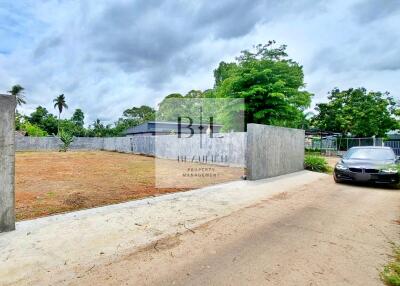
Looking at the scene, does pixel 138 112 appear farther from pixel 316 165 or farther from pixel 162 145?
pixel 316 165

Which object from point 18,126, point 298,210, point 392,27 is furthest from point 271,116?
point 18,126

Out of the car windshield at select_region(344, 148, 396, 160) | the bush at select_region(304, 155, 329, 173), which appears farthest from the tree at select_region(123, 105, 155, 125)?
the car windshield at select_region(344, 148, 396, 160)

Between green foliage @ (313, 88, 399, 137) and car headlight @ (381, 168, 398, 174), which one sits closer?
car headlight @ (381, 168, 398, 174)

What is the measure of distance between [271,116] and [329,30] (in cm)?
515

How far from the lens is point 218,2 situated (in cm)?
921

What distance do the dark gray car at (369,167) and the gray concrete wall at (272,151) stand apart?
7.87 ft

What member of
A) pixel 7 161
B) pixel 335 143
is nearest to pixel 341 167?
pixel 7 161

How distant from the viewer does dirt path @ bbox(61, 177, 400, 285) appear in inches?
A: 119

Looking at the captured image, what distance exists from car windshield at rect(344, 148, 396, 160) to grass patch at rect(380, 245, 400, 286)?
22.9 feet

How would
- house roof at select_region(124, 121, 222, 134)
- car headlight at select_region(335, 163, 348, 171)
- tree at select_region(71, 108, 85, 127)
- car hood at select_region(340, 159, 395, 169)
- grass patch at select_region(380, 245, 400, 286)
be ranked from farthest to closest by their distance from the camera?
tree at select_region(71, 108, 85, 127)
house roof at select_region(124, 121, 222, 134)
car headlight at select_region(335, 163, 348, 171)
car hood at select_region(340, 159, 395, 169)
grass patch at select_region(380, 245, 400, 286)

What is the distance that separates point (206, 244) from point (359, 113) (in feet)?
93.7

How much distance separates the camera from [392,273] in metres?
3.12

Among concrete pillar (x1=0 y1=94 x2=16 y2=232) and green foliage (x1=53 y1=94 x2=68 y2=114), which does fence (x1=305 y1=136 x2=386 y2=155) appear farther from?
green foliage (x1=53 y1=94 x2=68 y2=114)

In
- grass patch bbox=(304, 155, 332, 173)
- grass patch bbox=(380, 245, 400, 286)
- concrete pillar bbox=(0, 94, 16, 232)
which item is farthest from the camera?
grass patch bbox=(304, 155, 332, 173)
